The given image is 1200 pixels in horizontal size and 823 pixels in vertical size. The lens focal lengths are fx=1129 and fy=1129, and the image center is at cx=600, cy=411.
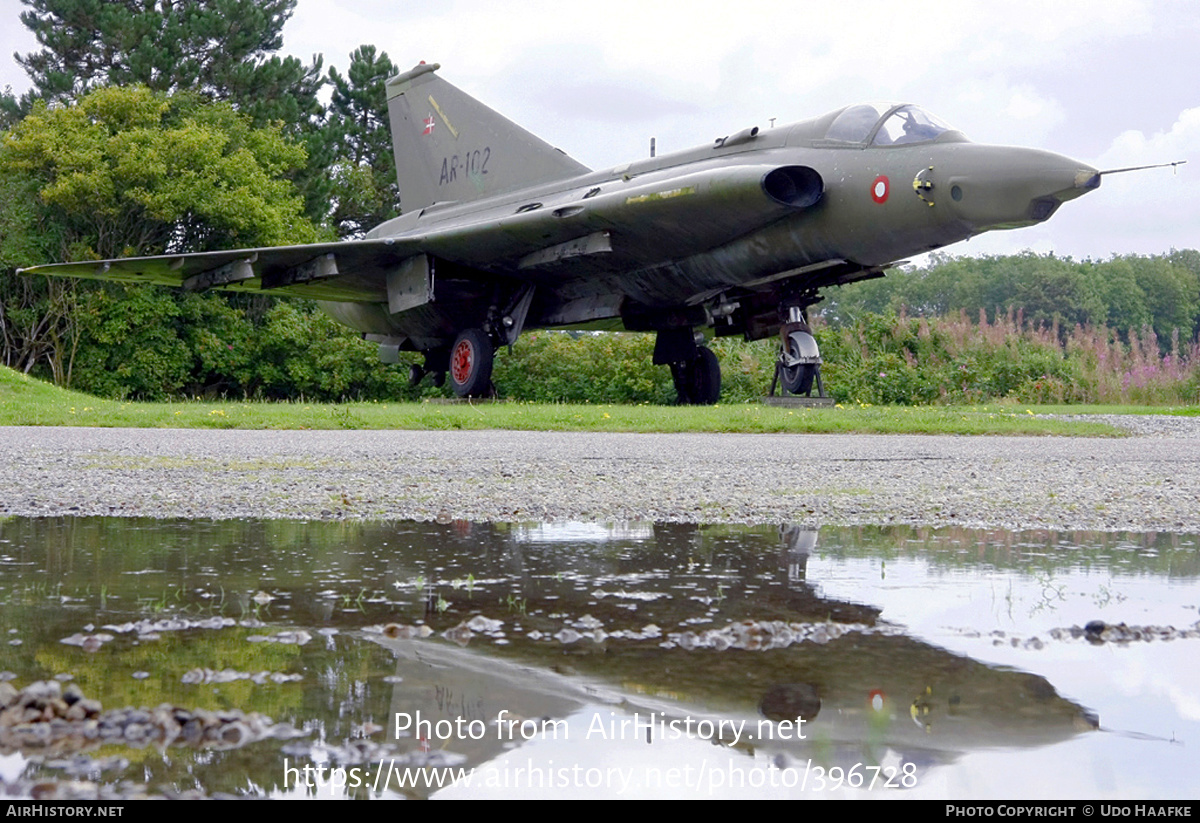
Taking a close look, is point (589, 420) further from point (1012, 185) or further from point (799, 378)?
point (1012, 185)

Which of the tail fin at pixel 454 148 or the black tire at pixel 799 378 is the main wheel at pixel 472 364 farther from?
the black tire at pixel 799 378

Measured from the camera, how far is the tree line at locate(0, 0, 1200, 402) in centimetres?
1931

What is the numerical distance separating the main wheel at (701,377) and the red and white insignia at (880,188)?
4976 mm

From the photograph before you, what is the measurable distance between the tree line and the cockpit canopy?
6640mm

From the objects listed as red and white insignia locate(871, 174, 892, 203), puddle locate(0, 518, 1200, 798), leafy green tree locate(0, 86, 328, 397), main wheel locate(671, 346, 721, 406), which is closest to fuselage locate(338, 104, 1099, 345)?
red and white insignia locate(871, 174, 892, 203)

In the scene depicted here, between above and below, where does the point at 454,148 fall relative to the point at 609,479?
above

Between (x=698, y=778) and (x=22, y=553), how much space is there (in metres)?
2.69

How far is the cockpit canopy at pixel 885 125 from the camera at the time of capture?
36.6 feet

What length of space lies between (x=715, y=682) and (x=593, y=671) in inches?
9.5

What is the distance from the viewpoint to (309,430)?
996 cm

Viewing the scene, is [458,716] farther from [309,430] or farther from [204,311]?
[204,311]

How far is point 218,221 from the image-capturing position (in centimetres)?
2711

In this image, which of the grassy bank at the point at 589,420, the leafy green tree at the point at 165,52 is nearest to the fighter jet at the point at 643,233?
the grassy bank at the point at 589,420

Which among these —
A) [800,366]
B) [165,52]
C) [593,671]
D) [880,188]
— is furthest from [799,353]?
[165,52]
